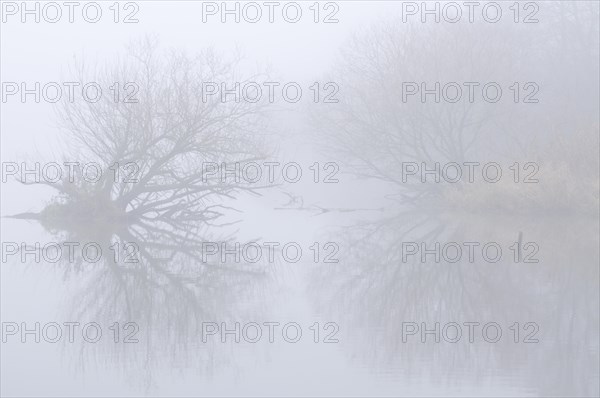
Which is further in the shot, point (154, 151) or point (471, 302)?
point (154, 151)

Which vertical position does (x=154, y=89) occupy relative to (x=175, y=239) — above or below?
above

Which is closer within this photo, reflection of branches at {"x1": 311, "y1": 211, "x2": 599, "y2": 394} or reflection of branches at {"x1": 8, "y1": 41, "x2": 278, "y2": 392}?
reflection of branches at {"x1": 311, "y1": 211, "x2": 599, "y2": 394}

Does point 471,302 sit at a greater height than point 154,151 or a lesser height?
lesser

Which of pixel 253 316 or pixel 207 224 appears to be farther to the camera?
pixel 207 224

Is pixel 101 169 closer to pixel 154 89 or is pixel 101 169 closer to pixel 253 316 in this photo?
pixel 154 89

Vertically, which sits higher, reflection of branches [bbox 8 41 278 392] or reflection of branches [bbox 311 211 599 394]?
reflection of branches [bbox 8 41 278 392]

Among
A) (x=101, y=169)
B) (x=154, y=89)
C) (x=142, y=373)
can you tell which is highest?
(x=154, y=89)

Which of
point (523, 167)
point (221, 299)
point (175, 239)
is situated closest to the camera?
point (221, 299)

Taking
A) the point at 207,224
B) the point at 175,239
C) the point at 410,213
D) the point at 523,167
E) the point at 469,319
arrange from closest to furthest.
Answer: the point at 469,319 < the point at 175,239 < the point at 207,224 < the point at 523,167 < the point at 410,213

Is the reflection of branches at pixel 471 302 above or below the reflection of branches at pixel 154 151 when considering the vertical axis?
below

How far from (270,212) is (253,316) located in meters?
22.8

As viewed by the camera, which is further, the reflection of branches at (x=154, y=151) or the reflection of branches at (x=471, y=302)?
the reflection of branches at (x=154, y=151)

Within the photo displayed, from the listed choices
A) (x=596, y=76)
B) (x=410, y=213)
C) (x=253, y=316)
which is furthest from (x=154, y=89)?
(x=596, y=76)

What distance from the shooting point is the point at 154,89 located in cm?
2680
